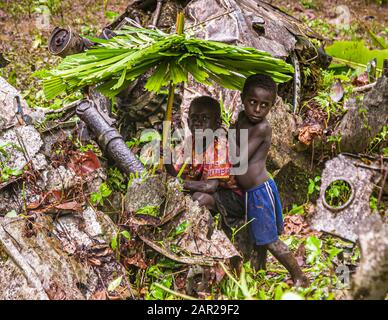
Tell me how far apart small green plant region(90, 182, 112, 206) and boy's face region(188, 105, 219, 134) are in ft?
2.55

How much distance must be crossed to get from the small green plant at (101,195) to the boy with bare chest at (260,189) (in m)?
0.93

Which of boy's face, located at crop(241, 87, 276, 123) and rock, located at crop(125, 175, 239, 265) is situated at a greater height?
boy's face, located at crop(241, 87, 276, 123)

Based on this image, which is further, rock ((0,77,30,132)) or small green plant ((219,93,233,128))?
small green plant ((219,93,233,128))

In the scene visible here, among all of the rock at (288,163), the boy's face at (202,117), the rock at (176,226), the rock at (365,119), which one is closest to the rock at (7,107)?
the rock at (176,226)

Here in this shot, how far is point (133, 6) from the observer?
5.43 metres

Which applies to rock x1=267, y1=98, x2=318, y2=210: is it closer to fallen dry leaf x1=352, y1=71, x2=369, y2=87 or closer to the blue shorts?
the blue shorts

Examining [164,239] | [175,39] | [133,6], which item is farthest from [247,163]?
[133,6]

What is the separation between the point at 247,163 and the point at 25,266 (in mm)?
1455

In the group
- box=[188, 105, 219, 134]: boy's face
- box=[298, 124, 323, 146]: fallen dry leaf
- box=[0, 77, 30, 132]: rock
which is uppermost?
box=[0, 77, 30, 132]: rock

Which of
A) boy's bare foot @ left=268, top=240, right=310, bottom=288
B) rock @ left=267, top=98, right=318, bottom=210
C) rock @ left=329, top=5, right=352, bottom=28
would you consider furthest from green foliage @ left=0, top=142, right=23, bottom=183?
rock @ left=329, top=5, right=352, bottom=28

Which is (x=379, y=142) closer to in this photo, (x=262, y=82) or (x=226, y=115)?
(x=226, y=115)

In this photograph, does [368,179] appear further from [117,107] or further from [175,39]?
[117,107]

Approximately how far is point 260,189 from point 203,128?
1.76ft

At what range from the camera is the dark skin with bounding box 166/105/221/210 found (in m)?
3.19
